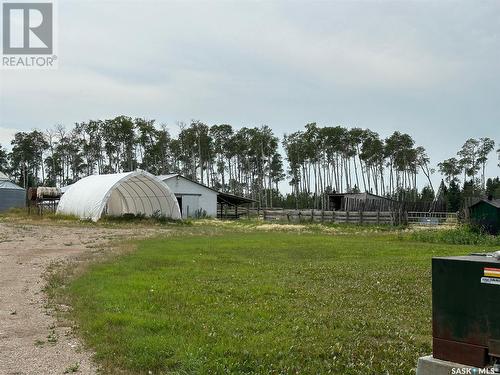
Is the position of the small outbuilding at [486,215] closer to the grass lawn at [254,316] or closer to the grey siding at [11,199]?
the grass lawn at [254,316]

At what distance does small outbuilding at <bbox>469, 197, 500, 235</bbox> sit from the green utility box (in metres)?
26.5

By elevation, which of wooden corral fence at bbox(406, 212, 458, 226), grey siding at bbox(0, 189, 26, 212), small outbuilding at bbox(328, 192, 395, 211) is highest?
grey siding at bbox(0, 189, 26, 212)

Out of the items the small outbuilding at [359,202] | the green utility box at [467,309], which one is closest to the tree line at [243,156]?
the small outbuilding at [359,202]

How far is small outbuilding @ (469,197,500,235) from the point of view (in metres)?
29.9

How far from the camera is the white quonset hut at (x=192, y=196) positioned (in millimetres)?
55375

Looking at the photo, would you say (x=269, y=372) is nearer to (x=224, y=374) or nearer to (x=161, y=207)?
(x=224, y=374)

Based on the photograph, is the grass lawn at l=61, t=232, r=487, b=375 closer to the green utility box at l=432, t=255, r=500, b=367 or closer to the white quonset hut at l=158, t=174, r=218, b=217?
the green utility box at l=432, t=255, r=500, b=367

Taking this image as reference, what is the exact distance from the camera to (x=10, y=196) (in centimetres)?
6638

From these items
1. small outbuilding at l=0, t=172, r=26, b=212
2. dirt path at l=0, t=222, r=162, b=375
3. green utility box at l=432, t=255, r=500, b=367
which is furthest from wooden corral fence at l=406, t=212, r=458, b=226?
small outbuilding at l=0, t=172, r=26, b=212

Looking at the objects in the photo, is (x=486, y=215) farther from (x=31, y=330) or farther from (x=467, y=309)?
(x=467, y=309)

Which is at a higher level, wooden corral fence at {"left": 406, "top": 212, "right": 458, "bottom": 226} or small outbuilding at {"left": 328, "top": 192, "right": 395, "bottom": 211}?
small outbuilding at {"left": 328, "top": 192, "right": 395, "bottom": 211}

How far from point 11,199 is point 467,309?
6960cm

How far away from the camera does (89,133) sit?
103 metres

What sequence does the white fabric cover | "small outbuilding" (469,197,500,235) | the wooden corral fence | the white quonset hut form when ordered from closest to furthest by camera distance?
1. "small outbuilding" (469,197,500,235)
2. the white fabric cover
3. the wooden corral fence
4. the white quonset hut
